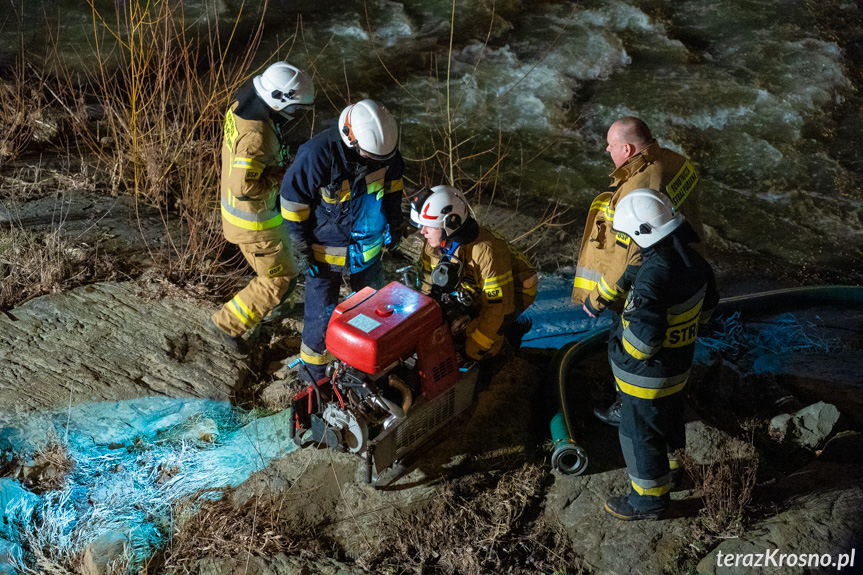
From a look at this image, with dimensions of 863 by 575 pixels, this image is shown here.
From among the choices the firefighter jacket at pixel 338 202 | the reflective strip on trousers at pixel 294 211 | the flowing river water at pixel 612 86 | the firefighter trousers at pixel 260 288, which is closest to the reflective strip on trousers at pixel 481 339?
the firefighter jacket at pixel 338 202

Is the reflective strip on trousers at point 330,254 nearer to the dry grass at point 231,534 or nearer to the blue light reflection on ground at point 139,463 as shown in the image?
the blue light reflection on ground at point 139,463

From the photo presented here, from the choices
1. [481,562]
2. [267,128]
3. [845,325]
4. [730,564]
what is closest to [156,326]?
[267,128]

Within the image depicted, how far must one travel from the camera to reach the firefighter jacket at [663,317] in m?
3.66

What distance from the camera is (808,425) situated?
15.5ft

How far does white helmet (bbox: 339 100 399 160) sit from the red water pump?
2.68 feet

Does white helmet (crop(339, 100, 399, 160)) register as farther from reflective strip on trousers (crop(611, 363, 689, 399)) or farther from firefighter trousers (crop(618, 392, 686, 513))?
firefighter trousers (crop(618, 392, 686, 513))

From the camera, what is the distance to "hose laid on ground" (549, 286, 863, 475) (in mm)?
4328

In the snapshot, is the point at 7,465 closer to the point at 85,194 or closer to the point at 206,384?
the point at 206,384

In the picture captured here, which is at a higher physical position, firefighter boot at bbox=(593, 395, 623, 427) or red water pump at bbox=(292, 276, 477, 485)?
red water pump at bbox=(292, 276, 477, 485)

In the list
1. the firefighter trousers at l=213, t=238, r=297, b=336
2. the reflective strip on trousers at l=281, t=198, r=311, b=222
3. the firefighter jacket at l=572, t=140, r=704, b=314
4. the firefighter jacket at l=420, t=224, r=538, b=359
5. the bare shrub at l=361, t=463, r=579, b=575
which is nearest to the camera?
the bare shrub at l=361, t=463, r=579, b=575

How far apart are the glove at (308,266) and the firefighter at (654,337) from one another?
191cm

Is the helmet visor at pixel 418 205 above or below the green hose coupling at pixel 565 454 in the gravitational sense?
above

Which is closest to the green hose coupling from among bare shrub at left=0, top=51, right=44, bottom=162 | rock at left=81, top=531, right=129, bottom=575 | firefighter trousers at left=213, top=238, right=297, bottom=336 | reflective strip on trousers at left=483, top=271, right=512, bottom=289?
reflective strip on trousers at left=483, top=271, right=512, bottom=289

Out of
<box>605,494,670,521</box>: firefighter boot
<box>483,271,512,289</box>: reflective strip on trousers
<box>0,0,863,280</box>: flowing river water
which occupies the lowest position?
<box>0,0,863,280</box>: flowing river water
